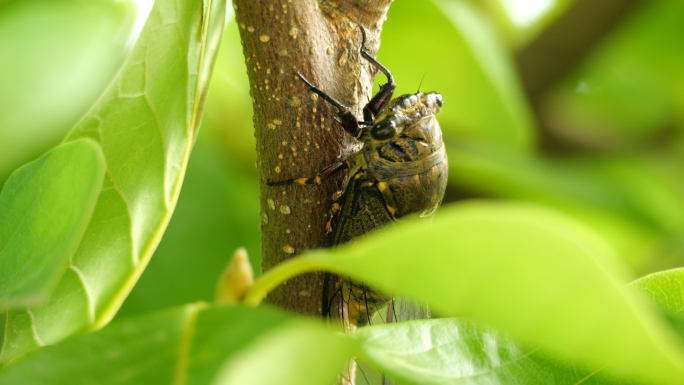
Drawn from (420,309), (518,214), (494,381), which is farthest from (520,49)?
(518,214)

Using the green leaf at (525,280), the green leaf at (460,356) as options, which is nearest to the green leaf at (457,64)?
the green leaf at (460,356)

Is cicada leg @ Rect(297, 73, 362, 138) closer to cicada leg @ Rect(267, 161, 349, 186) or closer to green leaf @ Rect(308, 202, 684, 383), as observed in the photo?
cicada leg @ Rect(267, 161, 349, 186)

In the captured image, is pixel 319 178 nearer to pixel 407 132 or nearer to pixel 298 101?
pixel 298 101

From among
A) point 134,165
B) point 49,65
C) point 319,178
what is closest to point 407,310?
point 319,178

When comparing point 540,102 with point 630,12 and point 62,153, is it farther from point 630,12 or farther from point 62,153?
point 62,153

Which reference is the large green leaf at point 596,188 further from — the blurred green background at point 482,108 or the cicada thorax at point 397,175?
the cicada thorax at point 397,175

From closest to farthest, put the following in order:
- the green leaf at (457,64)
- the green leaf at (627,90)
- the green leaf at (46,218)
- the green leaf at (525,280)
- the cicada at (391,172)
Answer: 1. the green leaf at (525,280)
2. the green leaf at (46,218)
3. the cicada at (391,172)
4. the green leaf at (457,64)
5. the green leaf at (627,90)
